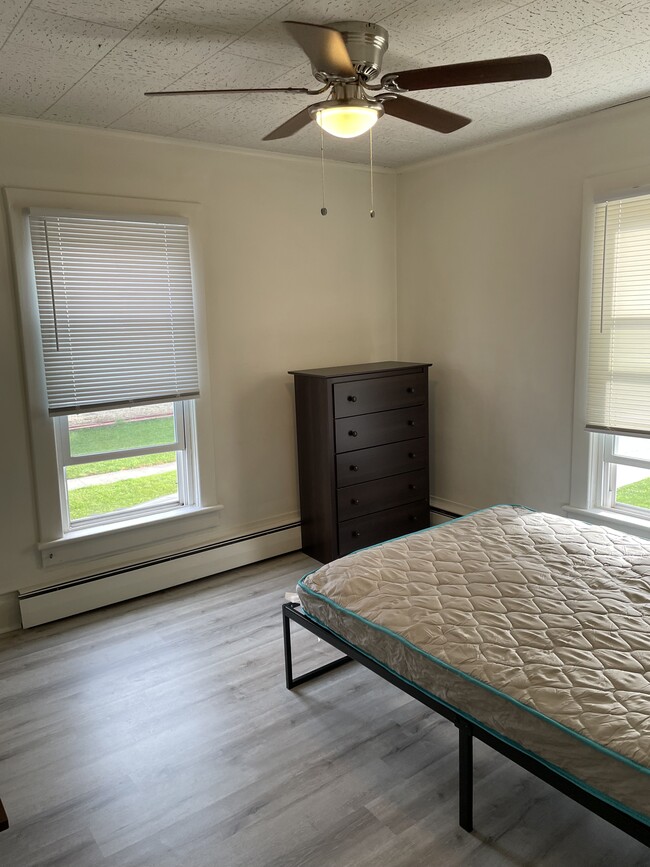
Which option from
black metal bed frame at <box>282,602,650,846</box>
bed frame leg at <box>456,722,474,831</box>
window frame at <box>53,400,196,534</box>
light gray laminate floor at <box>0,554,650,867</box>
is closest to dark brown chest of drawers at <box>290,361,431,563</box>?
window frame at <box>53,400,196,534</box>

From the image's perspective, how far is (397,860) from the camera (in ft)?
6.06

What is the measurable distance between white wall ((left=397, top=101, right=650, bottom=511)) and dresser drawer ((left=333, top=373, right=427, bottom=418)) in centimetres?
33

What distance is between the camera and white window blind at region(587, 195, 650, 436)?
320 cm

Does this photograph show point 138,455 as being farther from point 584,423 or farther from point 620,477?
point 620,477

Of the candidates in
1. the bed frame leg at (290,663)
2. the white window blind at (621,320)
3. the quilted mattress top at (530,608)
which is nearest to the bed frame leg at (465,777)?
the quilted mattress top at (530,608)

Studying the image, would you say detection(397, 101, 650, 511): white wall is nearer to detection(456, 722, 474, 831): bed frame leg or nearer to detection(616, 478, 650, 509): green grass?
detection(616, 478, 650, 509): green grass

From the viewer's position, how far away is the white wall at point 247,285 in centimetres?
320

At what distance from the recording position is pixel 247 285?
3908 mm

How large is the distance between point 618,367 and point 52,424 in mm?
3015

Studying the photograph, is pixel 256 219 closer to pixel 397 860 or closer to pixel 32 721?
pixel 32 721

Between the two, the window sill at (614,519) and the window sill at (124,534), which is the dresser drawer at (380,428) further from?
the window sill at (614,519)

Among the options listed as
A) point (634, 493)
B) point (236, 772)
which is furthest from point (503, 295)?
point (236, 772)

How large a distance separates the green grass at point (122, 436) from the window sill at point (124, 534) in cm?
44

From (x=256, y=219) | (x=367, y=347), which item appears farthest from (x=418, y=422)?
(x=256, y=219)
